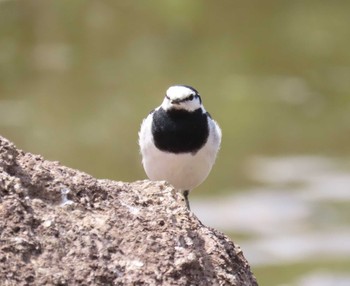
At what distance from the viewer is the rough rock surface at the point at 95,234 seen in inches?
159

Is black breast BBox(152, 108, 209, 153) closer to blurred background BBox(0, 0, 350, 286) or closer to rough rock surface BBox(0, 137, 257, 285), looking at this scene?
rough rock surface BBox(0, 137, 257, 285)

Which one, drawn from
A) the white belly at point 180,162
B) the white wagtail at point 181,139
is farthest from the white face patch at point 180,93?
the white belly at point 180,162

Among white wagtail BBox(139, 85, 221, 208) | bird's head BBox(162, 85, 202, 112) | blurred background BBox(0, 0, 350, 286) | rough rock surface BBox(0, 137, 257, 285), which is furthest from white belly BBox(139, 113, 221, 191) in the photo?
blurred background BBox(0, 0, 350, 286)

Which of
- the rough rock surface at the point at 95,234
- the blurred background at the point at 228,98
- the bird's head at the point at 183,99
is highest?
the blurred background at the point at 228,98

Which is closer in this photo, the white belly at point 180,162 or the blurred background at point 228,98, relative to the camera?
the white belly at point 180,162

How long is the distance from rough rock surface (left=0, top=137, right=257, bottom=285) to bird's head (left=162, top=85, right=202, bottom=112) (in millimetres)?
2002

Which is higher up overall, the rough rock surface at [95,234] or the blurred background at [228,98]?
the blurred background at [228,98]

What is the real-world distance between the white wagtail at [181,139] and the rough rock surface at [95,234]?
6.64ft

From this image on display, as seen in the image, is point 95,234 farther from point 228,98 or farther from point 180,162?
point 228,98

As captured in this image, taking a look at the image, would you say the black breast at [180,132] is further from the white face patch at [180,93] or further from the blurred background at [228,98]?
the blurred background at [228,98]

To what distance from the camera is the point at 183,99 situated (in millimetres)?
6637

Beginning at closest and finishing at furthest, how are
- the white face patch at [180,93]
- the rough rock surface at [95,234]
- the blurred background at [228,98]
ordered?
1. the rough rock surface at [95,234]
2. the white face patch at [180,93]
3. the blurred background at [228,98]

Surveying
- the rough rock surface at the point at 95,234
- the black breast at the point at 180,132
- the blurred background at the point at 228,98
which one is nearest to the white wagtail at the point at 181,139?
the black breast at the point at 180,132

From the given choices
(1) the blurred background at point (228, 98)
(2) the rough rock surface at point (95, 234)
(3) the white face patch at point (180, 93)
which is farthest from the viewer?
(1) the blurred background at point (228, 98)
